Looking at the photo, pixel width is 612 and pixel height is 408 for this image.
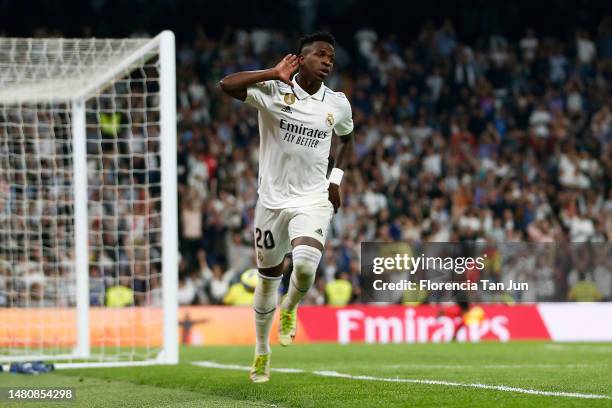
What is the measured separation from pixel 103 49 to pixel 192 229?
30.6 ft

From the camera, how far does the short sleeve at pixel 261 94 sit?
8.95 meters

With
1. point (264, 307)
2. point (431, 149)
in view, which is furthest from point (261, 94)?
point (431, 149)

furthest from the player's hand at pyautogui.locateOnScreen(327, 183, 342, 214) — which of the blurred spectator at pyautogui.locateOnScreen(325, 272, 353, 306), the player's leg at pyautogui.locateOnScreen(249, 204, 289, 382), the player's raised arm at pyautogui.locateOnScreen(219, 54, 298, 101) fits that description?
the blurred spectator at pyautogui.locateOnScreen(325, 272, 353, 306)

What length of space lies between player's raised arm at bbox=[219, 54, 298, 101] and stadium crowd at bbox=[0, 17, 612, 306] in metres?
11.3

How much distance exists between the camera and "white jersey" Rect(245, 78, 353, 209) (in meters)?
9.10

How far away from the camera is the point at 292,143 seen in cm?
915

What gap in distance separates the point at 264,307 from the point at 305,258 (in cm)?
100

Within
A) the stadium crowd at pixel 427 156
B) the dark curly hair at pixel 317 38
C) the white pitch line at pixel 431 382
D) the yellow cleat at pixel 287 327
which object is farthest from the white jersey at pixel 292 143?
the stadium crowd at pixel 427 156

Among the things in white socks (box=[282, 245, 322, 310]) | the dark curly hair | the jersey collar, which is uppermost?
the dark curly hair

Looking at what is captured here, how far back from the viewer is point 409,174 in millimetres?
25438

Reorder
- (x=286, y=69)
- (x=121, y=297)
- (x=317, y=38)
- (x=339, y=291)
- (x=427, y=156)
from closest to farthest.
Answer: (x=286, y=69), (x=317, y=38), (x=121, y=297), (x=339, y=291), (x=427, y=156)

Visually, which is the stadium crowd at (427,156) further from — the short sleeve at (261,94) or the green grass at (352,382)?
the short sleeve at (261,94)

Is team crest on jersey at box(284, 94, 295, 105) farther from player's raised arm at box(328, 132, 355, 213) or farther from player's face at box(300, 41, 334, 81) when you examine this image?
player's raised arm at box(328, 132, 355, 213)

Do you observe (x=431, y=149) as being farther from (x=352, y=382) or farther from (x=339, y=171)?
(x=352, y=382)
